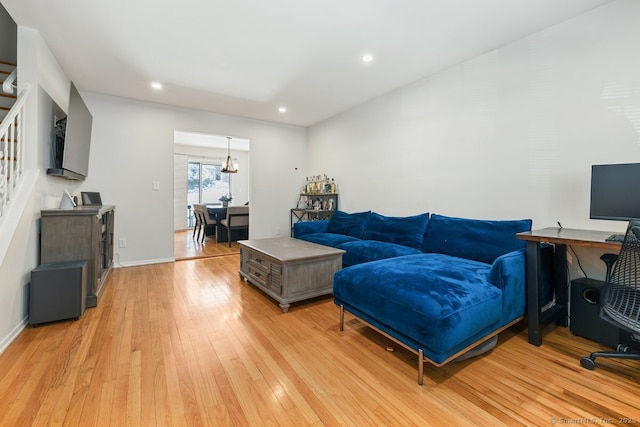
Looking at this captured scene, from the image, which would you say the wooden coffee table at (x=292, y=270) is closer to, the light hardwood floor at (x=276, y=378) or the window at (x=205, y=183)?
the light hardwood floor at (x=276, y=378)

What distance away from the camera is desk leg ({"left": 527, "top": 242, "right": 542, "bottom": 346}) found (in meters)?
1.93

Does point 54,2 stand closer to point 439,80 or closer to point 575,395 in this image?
Result: point 439,80

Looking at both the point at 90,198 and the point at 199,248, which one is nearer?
the point at 90,198

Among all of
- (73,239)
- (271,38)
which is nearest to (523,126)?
(271,38)

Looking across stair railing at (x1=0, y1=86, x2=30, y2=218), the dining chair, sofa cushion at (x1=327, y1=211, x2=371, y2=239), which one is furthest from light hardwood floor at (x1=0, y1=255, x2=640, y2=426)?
the dining chair

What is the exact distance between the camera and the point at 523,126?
8.27ft

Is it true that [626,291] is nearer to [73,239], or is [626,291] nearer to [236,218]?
[73,239]

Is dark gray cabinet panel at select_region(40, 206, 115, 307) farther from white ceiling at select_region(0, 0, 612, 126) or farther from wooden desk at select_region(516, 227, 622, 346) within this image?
wooden desk at select_region(516, 227, 622, 346)

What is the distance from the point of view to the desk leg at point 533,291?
1926mm

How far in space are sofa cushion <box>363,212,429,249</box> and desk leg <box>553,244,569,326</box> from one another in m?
1.16

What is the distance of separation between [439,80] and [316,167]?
2.75 m

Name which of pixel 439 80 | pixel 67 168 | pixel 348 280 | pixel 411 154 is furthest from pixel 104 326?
pixel 439 80

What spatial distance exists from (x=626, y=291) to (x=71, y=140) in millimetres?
4410

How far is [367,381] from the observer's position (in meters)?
1.55
